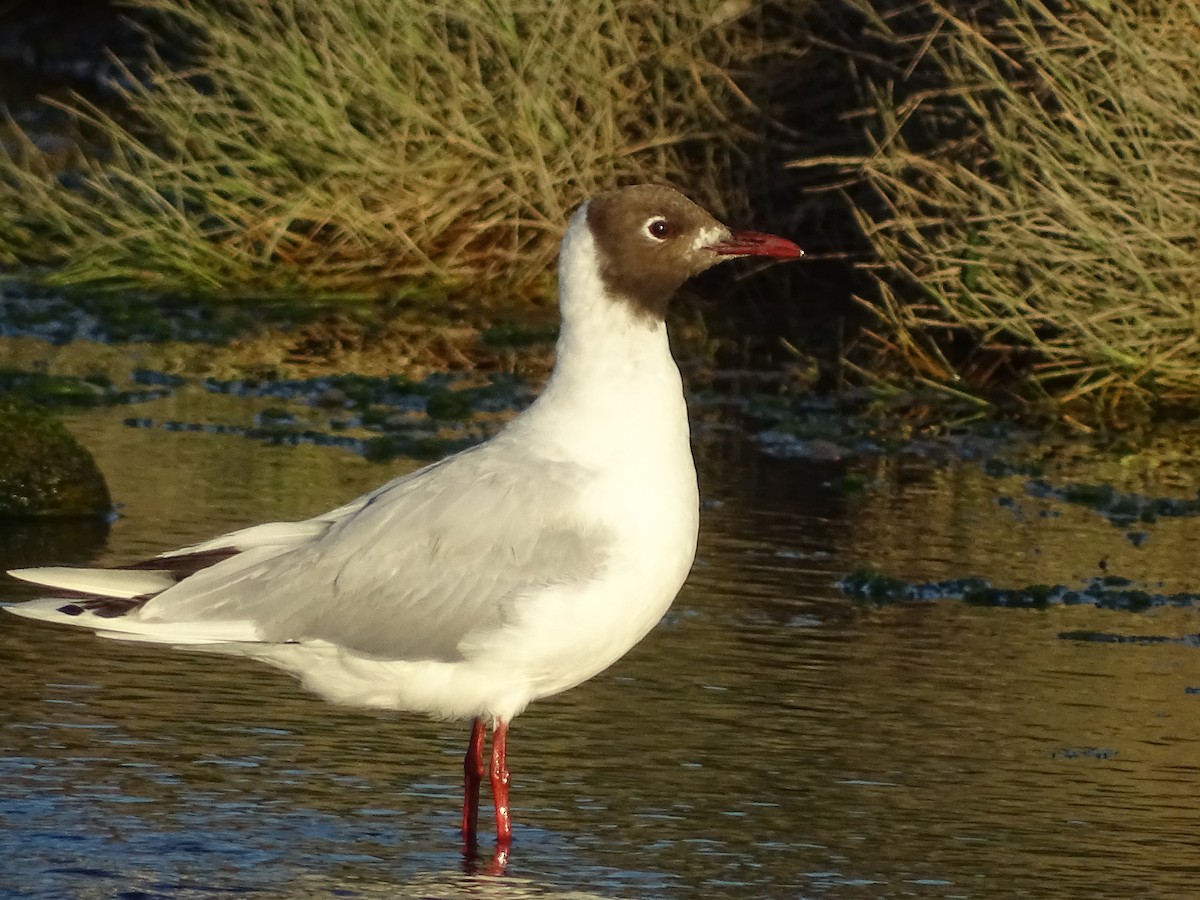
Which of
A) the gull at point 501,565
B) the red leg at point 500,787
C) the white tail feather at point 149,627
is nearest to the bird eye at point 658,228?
the gull at point 501,565

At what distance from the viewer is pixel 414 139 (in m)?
13.9

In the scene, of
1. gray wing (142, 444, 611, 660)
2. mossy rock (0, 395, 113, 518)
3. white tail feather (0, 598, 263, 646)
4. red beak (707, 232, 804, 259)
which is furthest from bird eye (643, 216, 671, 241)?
mossy rock (0, 395, 113, 518)

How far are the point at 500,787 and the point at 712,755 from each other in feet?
2.38

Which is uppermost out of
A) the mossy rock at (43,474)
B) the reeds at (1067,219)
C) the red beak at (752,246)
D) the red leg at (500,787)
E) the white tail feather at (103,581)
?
the reeds at (1067,219)

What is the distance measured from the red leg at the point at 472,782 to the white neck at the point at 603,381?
28.3 inches

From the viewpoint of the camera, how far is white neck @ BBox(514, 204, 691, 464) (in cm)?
552

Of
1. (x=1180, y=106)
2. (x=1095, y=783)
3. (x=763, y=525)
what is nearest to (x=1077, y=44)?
(x=1180, y=106)

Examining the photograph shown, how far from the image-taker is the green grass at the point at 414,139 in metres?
13.9

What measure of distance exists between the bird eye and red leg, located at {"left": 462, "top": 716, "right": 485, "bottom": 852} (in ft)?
3.93

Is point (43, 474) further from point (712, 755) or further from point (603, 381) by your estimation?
point (603, 381)

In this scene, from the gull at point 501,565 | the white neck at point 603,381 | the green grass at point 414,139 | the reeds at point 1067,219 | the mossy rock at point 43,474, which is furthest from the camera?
the green grass at point 414,139

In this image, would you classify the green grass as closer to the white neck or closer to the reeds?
the reeds

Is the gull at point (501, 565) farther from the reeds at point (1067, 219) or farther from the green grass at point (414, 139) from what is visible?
the green grass at point (414, 139)

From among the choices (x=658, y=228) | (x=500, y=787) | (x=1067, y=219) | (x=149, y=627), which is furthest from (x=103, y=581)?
(x=1067, y=219)
